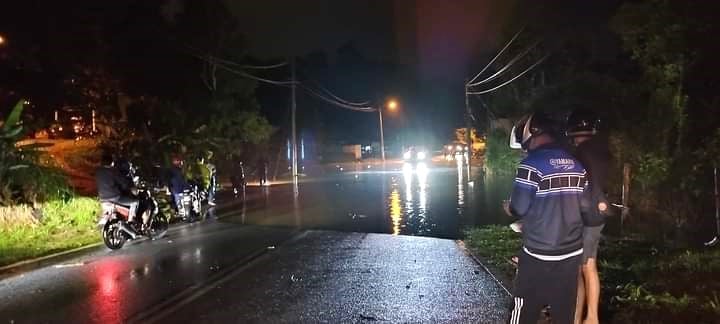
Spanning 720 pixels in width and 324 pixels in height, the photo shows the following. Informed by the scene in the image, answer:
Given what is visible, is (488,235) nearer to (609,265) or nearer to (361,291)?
(609,265)

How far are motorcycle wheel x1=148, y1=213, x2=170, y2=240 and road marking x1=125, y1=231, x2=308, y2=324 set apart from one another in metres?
3.21

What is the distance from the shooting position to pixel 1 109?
21.5m

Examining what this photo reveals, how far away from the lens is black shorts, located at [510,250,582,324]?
16.1 feet

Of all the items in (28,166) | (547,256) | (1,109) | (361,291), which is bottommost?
(361,291)

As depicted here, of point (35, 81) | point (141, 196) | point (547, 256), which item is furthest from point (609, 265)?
point (35, 81)

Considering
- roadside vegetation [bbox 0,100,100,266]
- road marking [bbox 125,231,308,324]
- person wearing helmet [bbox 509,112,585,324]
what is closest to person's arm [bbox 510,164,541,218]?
person wearing helmet [bbox 509,112,585,324]

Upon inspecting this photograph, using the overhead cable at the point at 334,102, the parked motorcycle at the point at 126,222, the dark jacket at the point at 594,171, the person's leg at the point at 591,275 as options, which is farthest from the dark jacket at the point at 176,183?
the overhead cable at the point at 334,102

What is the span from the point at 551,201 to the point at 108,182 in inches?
407

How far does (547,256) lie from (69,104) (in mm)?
22705

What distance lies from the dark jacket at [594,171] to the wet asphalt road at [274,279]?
7.30ft

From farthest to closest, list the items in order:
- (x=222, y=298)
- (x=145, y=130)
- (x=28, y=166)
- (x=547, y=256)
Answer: (x=145, y=130) → (x=28, y=166) → (x=222, y=298) → (x=547, y=256)

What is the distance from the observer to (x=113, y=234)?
518 inches

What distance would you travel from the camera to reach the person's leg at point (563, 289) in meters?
4.89

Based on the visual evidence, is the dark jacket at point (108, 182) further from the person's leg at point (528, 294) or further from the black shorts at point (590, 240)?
the person's leg at point (528, 294)
